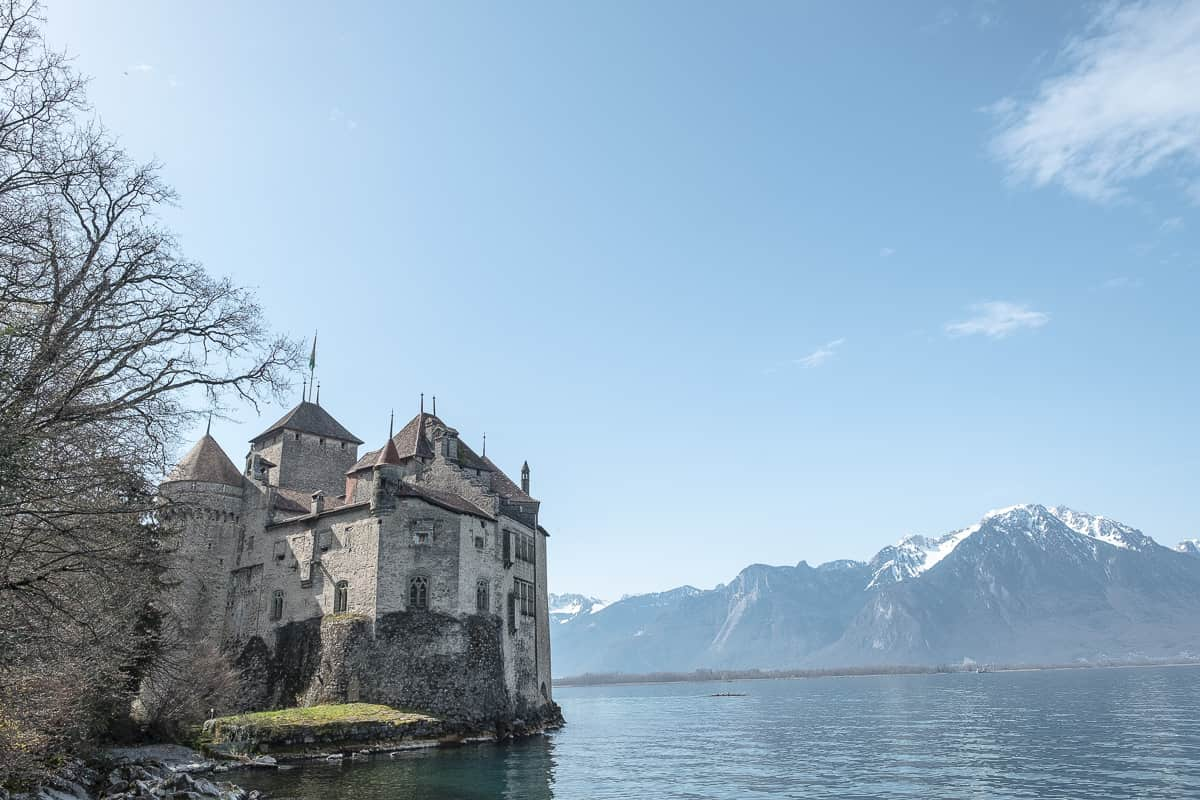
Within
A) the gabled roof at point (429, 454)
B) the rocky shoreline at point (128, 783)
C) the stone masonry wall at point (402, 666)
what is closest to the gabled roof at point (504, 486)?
the gabled roof at point (429, 454)

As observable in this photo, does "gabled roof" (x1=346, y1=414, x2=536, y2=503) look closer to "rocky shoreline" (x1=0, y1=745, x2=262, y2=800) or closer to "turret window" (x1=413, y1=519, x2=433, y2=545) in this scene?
"turret window" (x1=413, y1=519, x2=433, y2=545)

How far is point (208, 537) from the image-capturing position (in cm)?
5922

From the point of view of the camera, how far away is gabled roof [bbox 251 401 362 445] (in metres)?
66.1

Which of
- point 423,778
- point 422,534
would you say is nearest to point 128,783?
point 423,778

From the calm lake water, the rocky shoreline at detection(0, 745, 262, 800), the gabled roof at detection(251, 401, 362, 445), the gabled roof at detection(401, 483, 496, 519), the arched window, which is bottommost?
the calm lake water

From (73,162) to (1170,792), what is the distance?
39.0 meters

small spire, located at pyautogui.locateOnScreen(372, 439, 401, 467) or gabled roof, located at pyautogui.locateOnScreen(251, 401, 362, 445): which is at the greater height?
gabled roof, located at pyautogui.locateOnScreen(251, 401, 362, 445)

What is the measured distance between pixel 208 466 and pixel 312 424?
8.90m

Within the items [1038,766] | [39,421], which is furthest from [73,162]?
[1038,766]

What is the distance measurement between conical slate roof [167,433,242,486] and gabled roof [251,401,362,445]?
16.1 feet

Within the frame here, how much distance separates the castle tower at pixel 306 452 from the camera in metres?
64.6

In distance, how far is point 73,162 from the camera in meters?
15.2

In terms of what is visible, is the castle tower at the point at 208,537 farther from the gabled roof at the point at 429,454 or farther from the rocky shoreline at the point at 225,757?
the rocky shoreline at the point at 225,757

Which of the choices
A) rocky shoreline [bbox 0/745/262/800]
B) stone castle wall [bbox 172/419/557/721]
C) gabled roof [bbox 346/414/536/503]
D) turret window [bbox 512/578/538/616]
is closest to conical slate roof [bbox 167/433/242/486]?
stone castle wall [bbox 172/419/557/721]
